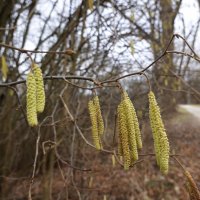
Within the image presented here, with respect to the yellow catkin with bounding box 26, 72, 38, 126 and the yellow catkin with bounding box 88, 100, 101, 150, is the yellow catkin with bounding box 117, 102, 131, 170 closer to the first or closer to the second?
the yellow catkin with bounding box 88, 100, 101, 150

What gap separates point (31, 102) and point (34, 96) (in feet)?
0.08

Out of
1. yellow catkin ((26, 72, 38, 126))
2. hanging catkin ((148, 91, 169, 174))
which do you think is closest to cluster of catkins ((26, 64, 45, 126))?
yellow catkin ((26, 72, 38, 126))

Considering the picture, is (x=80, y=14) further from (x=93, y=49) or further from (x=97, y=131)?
(x=97, y=131)

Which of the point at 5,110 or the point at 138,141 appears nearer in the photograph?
the point at 138,141

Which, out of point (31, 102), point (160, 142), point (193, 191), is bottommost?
point (193, 191)

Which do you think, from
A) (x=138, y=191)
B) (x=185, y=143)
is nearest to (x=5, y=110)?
(x=138, y=191)

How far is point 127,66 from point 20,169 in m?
2.86

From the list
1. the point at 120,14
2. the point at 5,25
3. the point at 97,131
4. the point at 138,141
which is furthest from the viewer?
the point at 5,25

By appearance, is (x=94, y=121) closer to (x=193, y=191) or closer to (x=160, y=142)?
(x=160, y=142)

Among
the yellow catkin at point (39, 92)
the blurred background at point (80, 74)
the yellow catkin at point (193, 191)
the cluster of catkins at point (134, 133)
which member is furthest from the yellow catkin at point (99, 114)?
the blurred background at point (80, 74)

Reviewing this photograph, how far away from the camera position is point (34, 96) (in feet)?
4.84

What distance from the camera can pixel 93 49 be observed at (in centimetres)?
579

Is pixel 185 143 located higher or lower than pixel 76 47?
lower

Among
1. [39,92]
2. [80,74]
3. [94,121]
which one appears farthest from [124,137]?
[80,74]
